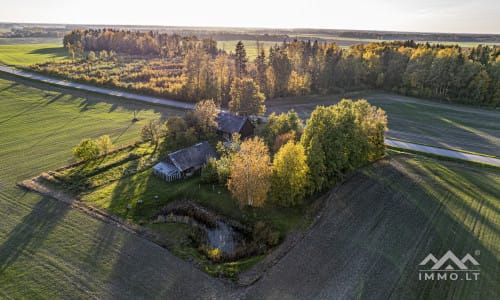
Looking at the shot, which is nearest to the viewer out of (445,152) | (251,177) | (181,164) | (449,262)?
(449,262)

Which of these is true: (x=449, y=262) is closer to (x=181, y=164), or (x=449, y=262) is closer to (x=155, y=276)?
(x=155, y=276)

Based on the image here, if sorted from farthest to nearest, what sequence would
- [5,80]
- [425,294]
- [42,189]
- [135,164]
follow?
[5,80] → [135,164] → [42,189] → [425,294]

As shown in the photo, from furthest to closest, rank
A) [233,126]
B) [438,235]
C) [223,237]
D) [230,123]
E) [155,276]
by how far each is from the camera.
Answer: [230,123] < [233,126] < [223,237] < [438,235] < [155,276]

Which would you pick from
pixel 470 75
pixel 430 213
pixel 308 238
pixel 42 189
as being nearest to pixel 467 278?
pixel 430 213

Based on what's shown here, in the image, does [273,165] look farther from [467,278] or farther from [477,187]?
[477,187]

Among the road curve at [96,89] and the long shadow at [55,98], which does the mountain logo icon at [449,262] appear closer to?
the road curve at [96,89]

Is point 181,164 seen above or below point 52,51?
below

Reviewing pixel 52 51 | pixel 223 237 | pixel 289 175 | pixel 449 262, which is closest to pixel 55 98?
pixel 223 237
